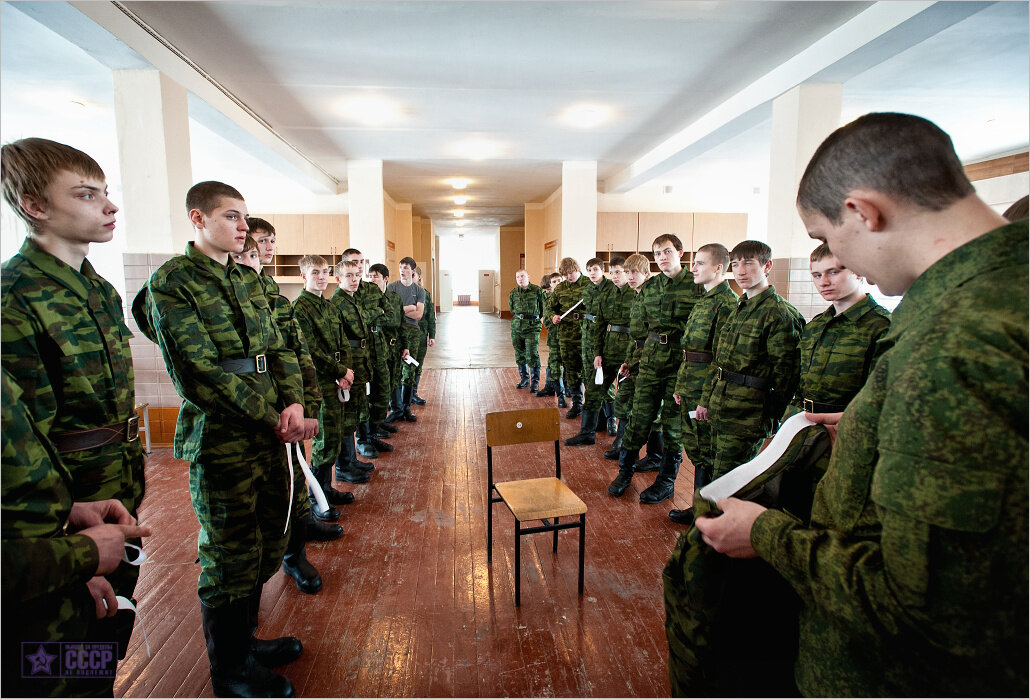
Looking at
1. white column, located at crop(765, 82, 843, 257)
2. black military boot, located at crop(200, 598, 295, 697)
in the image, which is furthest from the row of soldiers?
black military boot, located at crop(200, 598, 295, 697)

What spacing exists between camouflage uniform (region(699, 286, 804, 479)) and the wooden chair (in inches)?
33.4

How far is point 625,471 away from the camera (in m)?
3.37

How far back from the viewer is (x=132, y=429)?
4.92 feet

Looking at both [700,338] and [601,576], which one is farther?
[700,338]

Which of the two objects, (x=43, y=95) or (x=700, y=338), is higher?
(x=43, y=95)

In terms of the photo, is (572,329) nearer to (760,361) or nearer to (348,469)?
(348,469)

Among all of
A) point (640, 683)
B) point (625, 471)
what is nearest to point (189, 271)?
point (640, 683)

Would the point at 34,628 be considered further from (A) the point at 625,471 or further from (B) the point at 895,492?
(A) the point at 625,471

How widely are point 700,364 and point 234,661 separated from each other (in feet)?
8.45

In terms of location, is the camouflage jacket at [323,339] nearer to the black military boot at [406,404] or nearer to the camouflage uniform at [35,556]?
the black military boot at [406,404]

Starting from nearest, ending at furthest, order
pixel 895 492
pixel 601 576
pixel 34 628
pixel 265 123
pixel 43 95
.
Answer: pixel 895 492 < pixel 34 628 < pixel 601 576 < pixel 43 95 < pixel 265 123

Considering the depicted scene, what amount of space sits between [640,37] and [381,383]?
358 cm

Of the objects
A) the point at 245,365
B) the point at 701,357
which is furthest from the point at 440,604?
the point at 701,357

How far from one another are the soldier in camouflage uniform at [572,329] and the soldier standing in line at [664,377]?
1.91 metres
